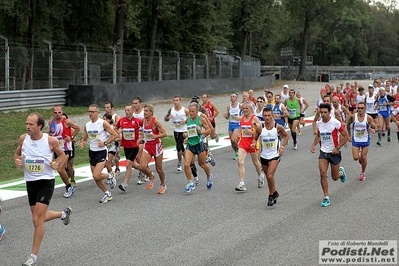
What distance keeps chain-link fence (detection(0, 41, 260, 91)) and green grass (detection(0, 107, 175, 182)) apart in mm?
1465

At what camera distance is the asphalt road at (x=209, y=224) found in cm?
877

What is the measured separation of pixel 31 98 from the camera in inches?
1054

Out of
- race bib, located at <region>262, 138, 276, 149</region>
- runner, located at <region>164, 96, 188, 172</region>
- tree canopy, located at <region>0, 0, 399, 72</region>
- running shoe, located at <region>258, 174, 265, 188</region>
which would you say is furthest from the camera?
tree canopy, located at <region>0, 0, 399, 72</region>

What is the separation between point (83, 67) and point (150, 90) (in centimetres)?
631

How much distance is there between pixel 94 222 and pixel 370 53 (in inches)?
4074

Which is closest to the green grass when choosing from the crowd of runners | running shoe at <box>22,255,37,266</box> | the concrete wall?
the concrete wall

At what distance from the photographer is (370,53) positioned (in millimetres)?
109000

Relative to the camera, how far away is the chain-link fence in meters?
26.1

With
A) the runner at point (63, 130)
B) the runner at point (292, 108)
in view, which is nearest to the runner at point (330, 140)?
the runner at point (63, 130)

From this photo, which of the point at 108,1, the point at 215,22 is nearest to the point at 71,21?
the point at 108,1

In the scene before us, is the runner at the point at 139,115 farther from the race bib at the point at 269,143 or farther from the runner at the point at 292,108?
the runner at the point at 292,108

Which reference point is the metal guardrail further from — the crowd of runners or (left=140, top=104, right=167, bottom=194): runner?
(left=140, top=104, right=167, bottom=194): runner

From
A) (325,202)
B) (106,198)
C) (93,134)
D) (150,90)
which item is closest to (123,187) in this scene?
(106,198)

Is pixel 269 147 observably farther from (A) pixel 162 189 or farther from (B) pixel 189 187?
(A) pixel 162 189
